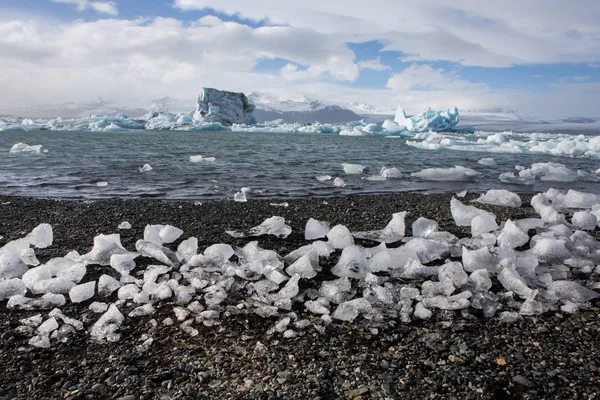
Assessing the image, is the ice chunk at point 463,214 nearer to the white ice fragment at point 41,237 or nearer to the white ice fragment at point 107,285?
the white ice fragment at point 107,285

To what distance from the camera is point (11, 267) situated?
3.25 metres

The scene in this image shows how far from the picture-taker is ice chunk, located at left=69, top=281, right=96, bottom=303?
2928 millimetres

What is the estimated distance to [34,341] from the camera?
2.40 metres

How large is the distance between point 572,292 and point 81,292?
3.38 m

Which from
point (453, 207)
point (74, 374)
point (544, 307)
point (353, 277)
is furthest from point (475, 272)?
point (74, 374)

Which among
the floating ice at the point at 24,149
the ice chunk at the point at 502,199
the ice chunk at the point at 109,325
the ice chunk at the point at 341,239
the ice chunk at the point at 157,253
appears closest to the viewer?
the ice chunk at the point at 109,325

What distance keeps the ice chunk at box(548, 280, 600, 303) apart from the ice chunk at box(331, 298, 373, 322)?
137 centimetres

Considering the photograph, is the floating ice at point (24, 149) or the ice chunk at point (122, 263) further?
the floating ice at point (24, 149)

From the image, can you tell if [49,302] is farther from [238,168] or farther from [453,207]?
[238,168]

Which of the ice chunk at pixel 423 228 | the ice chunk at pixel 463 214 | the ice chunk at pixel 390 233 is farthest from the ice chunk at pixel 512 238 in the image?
the ice chunk at pixel 390 233

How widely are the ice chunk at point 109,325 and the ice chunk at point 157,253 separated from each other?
86 cm

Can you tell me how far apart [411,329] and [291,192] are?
6021mm

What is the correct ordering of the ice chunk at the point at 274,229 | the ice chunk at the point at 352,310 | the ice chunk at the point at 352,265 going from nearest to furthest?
the ice chunk at the point at 352,310, the ice chunk at the point at 352,265, the ice chunk at the point at 274,229

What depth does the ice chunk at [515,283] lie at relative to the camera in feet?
9.78
